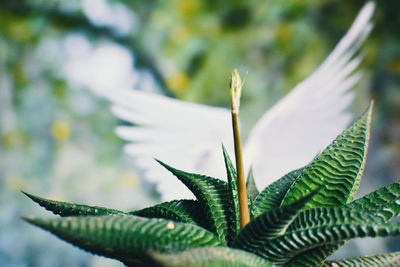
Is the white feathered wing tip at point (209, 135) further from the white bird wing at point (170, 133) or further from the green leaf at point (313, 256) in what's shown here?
the green leaf at point (313, 256)

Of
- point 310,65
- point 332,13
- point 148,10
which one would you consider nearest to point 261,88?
point 310,65

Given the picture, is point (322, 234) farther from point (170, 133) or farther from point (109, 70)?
point (109, 70)

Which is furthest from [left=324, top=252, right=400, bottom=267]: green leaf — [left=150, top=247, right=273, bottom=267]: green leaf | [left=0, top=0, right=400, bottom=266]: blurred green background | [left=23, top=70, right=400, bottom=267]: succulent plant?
[left=0, top=0, right=400, bottom=266]: blurred green background

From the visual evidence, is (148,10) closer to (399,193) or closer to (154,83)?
(154,83)

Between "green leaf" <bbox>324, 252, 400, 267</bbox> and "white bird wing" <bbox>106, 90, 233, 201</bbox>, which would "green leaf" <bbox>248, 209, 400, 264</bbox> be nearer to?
"green leaf" <bbox>324, 252, 400, 267</bbox>

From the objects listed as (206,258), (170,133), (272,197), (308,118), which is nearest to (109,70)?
(170,133)

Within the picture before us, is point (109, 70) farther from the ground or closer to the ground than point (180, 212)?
farther from the ground

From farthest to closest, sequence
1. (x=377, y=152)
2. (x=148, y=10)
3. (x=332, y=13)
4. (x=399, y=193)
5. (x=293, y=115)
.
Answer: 1. (x=148, y=10)
2. (x=332, y=13)
3. (x=377, y=152)
4. (x=293, y=115)
5. (x=399, y=193)

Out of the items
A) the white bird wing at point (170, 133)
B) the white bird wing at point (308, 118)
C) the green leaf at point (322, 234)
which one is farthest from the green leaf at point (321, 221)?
the white bird wing at point (170, 133)
